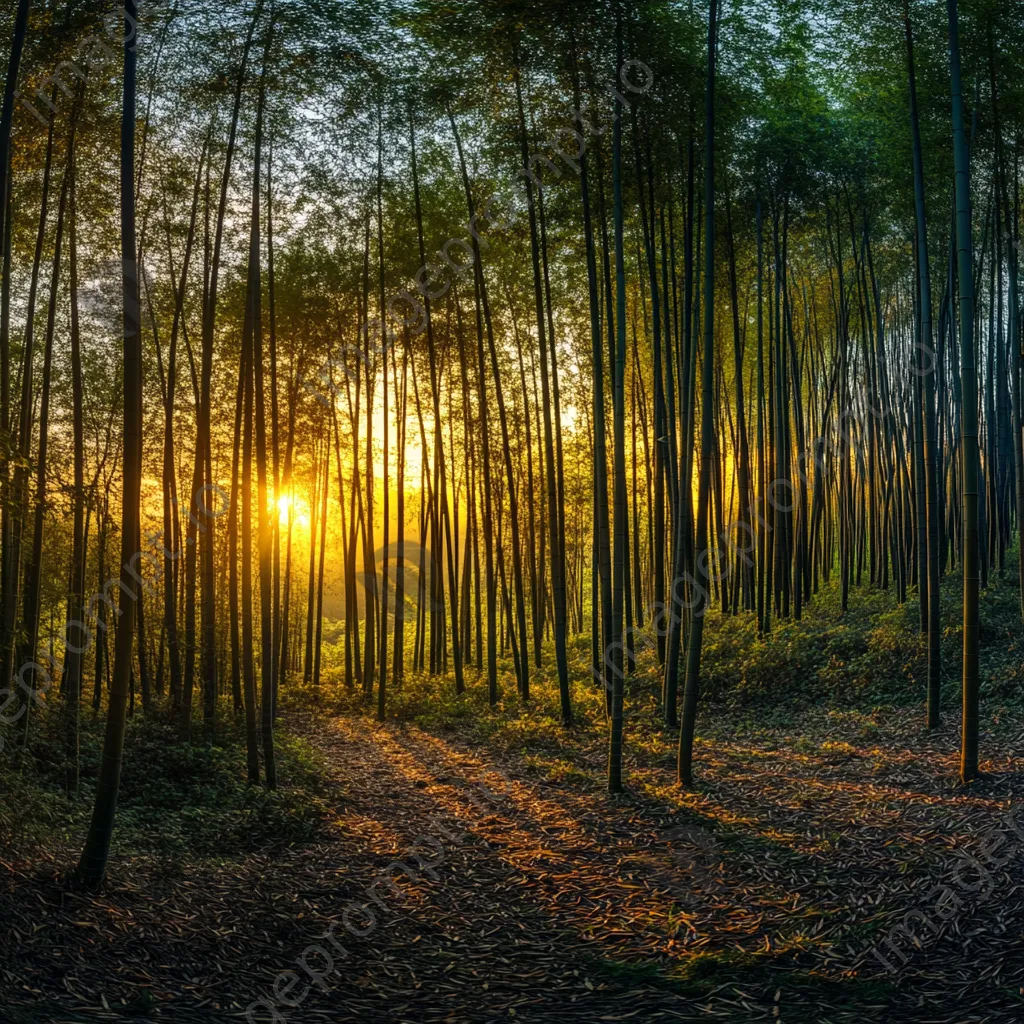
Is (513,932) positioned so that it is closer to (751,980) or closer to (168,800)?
(751,980)

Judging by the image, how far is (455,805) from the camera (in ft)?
18.9

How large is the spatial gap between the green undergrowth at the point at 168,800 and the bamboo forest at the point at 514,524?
0.16ft

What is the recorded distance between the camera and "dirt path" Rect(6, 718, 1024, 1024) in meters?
2.62

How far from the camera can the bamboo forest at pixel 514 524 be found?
10.2 feet

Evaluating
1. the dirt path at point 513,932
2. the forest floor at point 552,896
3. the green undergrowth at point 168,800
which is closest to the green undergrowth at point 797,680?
the forest floor at point 552,896

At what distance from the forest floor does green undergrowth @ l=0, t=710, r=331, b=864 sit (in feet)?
0.10

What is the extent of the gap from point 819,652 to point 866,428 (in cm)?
524

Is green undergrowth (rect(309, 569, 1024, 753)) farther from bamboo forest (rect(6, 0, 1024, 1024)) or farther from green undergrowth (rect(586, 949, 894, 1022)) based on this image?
green undergrowth (rect(586, 949, 894, 1022))

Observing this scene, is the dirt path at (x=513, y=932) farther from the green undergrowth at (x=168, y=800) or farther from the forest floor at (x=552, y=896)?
the green undergrowth at (x=168, y=800)

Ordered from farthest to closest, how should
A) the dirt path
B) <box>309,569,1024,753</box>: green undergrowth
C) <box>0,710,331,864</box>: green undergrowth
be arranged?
<box>309,569,1024,753</box>: green undergrowth < <box>0,710,331,864</box>: green undergrowth < the dirt path

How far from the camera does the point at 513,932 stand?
3346 mm

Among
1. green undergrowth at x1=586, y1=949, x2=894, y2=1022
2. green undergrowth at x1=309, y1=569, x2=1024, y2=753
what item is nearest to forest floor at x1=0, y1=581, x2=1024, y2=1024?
green undergrowth at x1=586, y1=949, x2=894, y2=1022

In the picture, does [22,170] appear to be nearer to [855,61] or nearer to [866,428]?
[855,61]

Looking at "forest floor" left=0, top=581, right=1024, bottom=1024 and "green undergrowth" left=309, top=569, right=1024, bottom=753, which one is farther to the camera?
"green undergrowth" left=309, top=569, right=1024, bottom=753
